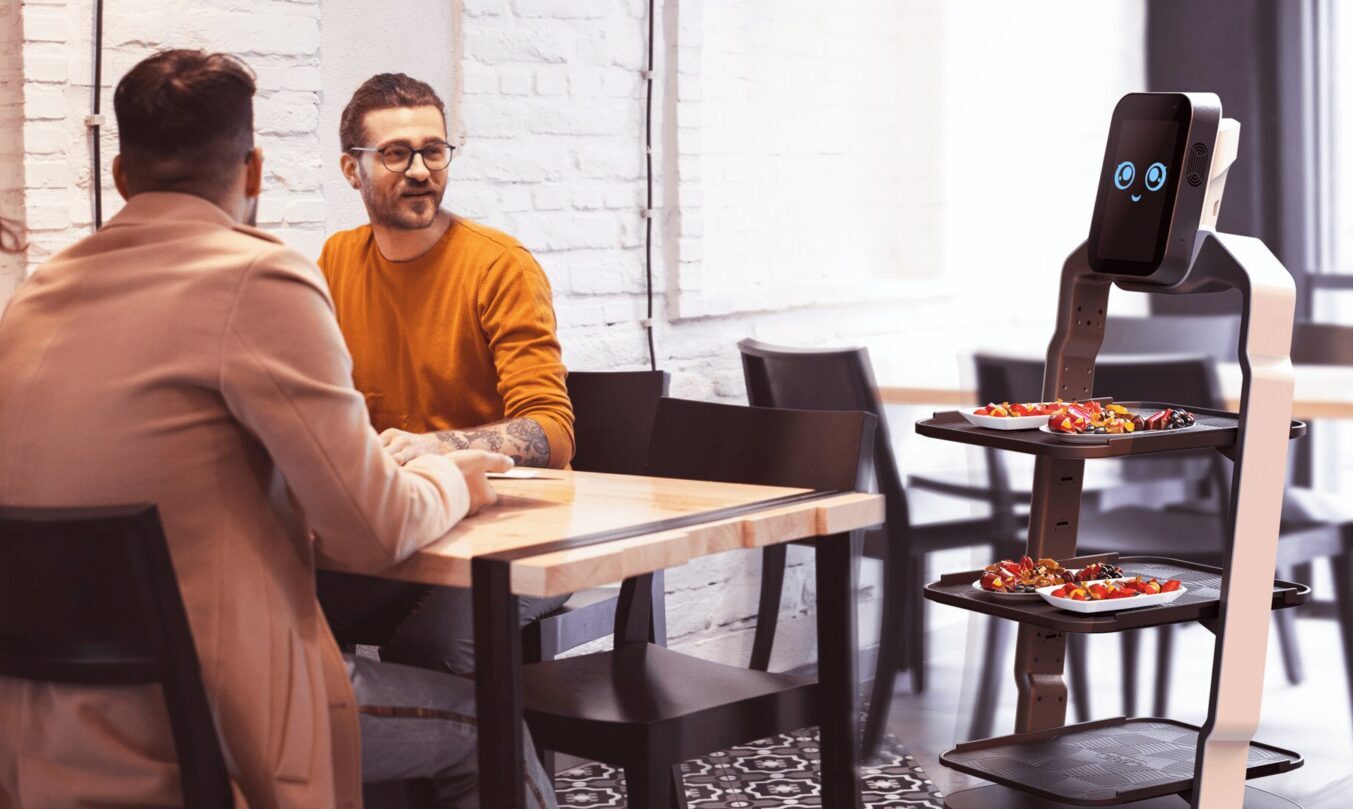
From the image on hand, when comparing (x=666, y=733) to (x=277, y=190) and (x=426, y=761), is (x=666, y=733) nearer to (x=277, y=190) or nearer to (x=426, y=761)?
(x=426, y=761)

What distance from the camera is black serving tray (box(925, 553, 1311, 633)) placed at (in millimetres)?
1911

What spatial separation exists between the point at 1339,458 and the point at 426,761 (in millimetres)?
4863

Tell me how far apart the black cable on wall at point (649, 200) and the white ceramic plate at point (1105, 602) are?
6.43 feet

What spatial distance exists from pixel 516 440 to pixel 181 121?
35.6 inches

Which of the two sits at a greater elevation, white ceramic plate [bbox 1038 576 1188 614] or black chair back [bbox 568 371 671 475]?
black chair back [bbox 568 371 671 475]

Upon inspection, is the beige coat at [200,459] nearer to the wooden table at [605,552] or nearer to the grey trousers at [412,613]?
Answer: the wooden table at [605,552]

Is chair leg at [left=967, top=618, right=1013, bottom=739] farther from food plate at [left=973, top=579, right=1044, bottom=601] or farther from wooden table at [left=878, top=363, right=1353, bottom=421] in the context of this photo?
food plate at [left=973, top=579, right=1044, bottom=601]

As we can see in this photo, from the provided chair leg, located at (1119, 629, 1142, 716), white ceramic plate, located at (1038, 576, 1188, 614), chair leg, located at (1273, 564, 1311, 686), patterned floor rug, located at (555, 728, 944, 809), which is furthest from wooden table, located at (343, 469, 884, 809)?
chair leg, located at (1273, 564, 1311, 686)

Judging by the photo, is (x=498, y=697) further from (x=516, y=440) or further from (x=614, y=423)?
(x=614, y=423)

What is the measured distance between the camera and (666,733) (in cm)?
205

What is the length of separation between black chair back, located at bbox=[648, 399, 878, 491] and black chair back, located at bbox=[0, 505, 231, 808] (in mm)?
938

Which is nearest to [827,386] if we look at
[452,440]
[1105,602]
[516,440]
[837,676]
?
[516,440]

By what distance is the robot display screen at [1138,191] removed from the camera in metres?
1.97

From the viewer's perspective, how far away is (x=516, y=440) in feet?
8.17
